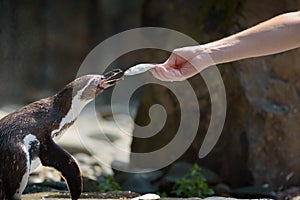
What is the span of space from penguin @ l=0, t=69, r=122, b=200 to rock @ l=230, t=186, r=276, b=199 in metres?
2.27

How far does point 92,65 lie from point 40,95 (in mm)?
1196

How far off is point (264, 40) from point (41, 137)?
1062 mm

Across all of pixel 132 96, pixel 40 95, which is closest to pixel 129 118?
pixel 132 96

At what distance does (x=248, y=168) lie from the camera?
18.3 feet

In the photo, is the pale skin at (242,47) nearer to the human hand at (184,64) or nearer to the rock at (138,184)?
the human hand at (184,64)

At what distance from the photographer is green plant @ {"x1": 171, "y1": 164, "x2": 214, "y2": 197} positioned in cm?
514

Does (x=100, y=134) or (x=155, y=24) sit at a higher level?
(x=155, y=24)

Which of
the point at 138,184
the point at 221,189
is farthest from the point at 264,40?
the point at 138,184

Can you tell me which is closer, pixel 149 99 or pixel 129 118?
pixel 149 99

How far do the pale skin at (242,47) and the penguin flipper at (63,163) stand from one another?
1.91 feet

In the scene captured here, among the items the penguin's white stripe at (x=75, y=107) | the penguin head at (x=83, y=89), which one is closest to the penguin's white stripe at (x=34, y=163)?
the penguin's white stripe at (x=75, y=107)

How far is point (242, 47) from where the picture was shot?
264cm

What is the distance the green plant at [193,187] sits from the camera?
5137 mm

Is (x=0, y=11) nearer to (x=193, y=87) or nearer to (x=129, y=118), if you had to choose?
(x=193, y=87)
